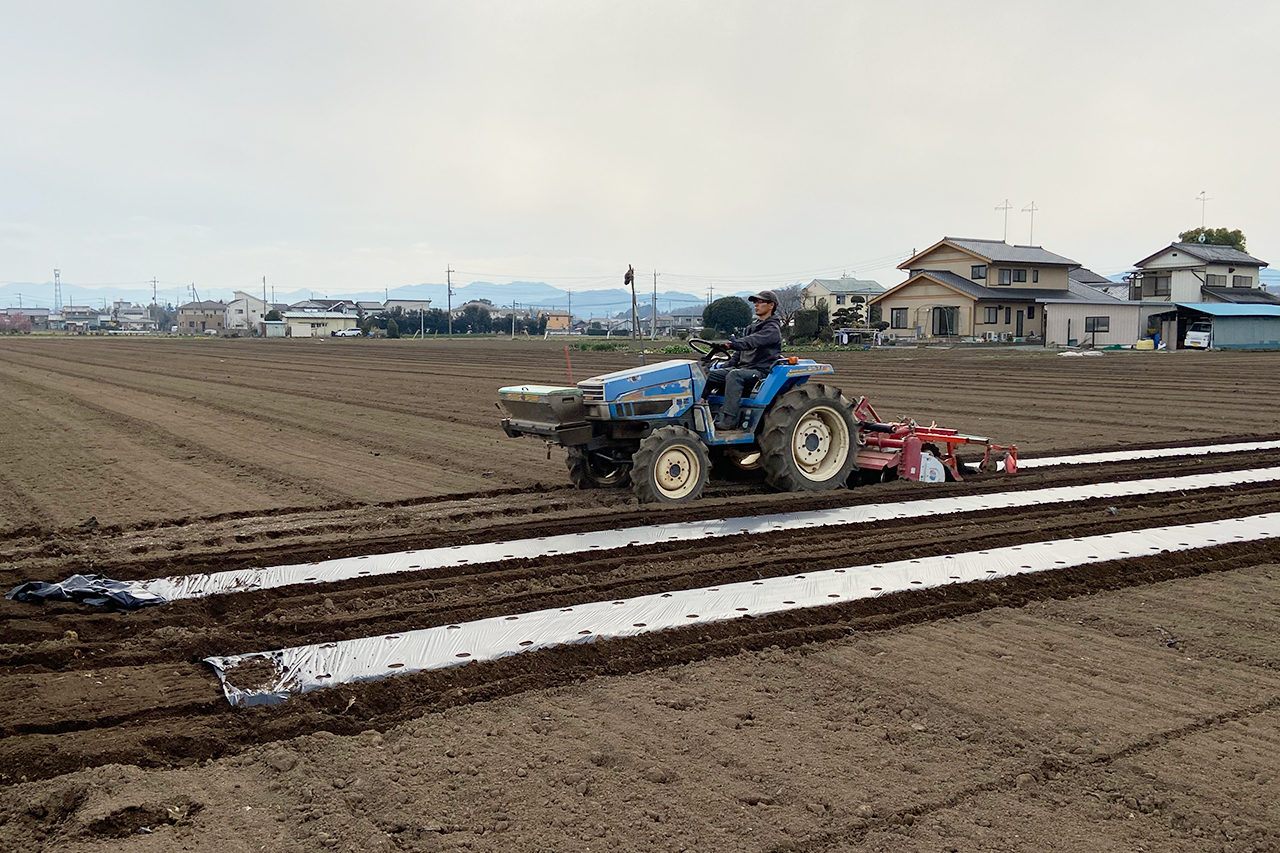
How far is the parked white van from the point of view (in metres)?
41.7

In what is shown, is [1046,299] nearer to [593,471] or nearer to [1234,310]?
[1234,310]

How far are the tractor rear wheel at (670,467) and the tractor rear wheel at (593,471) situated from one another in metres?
0.85

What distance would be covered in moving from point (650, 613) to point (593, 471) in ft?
13.5

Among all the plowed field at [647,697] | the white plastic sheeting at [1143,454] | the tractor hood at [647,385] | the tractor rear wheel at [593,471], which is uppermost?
the tractor hood at [647,385]

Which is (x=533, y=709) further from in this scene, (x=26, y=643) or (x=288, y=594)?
(x=26, y=643)

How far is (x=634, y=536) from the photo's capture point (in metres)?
7.79

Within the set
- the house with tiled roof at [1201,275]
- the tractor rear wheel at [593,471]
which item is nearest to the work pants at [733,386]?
the tractor rear wheel at [593,471]

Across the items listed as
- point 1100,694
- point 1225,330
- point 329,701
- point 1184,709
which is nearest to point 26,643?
point 329,701

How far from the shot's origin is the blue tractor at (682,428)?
8734 millimetres

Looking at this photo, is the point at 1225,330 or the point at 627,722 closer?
the point at 627,722

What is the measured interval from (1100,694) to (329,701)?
360 cm

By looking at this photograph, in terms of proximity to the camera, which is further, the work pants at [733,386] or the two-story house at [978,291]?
the two-story house at [978,291]

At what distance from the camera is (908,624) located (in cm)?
572

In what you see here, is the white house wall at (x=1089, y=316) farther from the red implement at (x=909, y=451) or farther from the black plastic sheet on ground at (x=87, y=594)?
the black plastic sheet on ground at (x=87, y=594)
